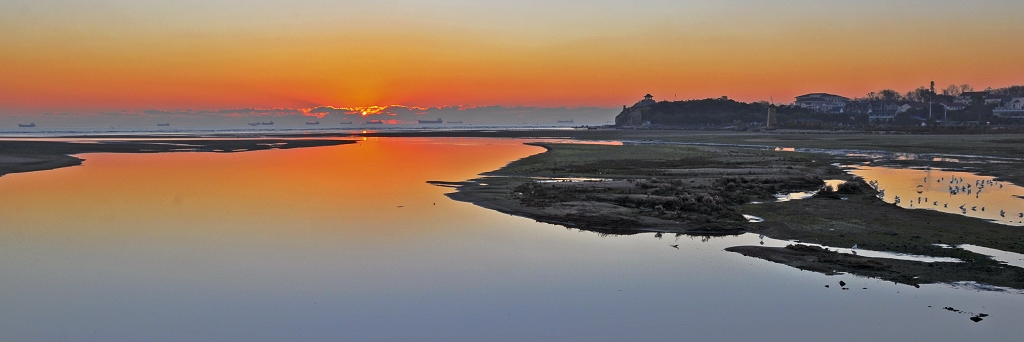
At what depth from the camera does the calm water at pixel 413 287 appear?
11266 mm

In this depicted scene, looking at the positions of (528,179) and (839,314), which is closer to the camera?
(839,314)

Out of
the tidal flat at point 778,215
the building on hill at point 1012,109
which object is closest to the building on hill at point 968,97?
the building on hill at point 1012,109

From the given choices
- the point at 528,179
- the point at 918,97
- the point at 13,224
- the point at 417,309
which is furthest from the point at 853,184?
the point at 918,97

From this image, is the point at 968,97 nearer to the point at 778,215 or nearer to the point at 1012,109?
the point at 1012,109

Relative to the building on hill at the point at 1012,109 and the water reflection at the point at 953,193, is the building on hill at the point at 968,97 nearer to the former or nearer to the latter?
Answer: the building on hill at the point at 1012,109

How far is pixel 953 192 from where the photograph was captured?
27312 mm

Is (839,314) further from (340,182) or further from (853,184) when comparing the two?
(340,182)

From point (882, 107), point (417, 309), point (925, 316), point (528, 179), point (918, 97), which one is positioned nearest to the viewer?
point (925, 316)

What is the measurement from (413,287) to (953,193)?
2254 cm

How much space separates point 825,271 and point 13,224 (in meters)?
22.7

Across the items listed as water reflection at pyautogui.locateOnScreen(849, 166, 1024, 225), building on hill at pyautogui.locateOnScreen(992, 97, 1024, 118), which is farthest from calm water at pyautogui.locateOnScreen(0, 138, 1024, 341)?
building on hill at pyautogui.locateOnScreen(992, 97, 1024, 118)

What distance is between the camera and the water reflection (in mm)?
22047

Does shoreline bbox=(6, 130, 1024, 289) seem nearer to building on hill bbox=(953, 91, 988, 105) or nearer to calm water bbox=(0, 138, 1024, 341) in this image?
calm water bbox=(0, 138, 1024, 341)

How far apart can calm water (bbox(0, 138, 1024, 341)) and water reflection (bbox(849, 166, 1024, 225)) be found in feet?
29.4
